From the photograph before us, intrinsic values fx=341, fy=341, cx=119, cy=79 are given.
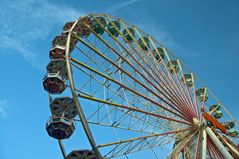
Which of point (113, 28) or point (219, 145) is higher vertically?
point (113, 28)

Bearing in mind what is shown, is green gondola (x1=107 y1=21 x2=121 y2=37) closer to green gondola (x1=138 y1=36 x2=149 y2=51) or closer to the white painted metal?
green gondola (x1=138 y1=36 x2=149 y2=51)

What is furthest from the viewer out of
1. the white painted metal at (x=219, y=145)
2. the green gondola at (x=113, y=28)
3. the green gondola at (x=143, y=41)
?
the green gondola at (x=143, y=41)

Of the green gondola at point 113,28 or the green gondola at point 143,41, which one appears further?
the green gondola at point 143,41

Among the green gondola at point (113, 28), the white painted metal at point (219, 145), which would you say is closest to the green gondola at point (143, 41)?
the green gondola at point (113, 28)

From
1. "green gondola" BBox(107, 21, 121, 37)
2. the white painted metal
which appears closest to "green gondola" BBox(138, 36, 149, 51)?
"green gondola" BBox(107, 21, 121, 37)

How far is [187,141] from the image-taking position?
16953 mm

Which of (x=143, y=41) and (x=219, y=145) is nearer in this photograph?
(x=219, y=145)

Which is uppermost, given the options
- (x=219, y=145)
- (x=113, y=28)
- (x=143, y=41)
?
(x=113, y=28)

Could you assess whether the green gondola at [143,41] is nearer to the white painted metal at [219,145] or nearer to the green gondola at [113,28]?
the green gondola at [113,28]

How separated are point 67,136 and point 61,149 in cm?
122

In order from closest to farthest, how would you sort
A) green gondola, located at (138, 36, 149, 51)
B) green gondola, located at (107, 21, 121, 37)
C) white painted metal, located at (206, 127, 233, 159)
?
1. white painted metal, located at (206, 127, 233, 159)
2. green gondola, located at (107, 21, 121, 37)
3. green gondola, located at (138, 36, 149, 51)

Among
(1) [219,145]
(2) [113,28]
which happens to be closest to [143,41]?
(2) [113,28]

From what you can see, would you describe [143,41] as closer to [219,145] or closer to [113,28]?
[113,28]

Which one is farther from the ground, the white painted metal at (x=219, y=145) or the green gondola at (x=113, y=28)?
the green gondola at (x=113, y=28)
